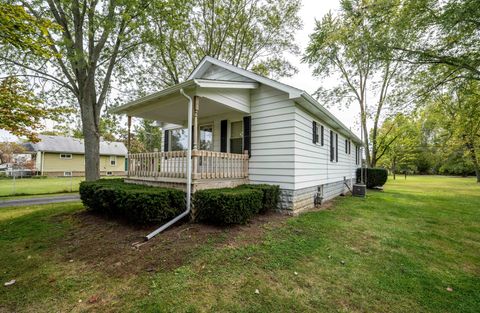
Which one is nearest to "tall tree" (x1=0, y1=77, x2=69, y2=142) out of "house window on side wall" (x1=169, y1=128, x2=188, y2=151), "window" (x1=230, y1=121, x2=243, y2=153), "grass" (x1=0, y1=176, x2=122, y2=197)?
"grass" (x1=0, y1=176, x2=122, y2=197)

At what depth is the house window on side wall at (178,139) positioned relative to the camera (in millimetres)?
9414

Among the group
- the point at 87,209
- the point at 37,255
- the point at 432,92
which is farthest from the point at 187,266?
the point at 432,92

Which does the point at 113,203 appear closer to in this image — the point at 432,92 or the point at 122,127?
the point at 122,127

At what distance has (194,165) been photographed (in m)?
5.50

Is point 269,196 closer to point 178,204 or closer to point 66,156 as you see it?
point 178,204

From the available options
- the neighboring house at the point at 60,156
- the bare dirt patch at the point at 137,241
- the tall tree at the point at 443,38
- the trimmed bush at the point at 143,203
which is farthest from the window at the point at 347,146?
the neighboring house at the point at 60,156

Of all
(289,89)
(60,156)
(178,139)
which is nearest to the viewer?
(289,89)

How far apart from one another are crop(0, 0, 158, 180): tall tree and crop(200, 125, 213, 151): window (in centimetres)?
469

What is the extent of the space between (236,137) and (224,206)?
3.67m

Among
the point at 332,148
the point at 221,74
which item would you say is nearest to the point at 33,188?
the point at 221,74

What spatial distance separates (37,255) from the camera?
409 centimetres

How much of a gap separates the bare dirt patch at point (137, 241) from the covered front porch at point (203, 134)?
4.48ft

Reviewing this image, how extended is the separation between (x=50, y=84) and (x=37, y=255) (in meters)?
9.75

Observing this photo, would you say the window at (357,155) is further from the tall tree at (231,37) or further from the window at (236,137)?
the window at (236,137)
